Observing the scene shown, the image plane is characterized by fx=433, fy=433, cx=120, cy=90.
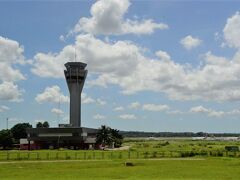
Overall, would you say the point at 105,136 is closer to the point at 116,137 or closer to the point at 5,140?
the point at 116,137

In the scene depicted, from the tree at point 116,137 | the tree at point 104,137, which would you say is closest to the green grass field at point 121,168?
the tree at point 104,137

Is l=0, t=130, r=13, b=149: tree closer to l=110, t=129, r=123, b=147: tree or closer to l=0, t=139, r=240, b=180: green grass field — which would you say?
l=110, t=129, r=123, b=147: tree

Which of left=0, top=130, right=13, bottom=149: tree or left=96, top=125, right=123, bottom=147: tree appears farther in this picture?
left=0, top=130, right=13, bottom=149: tree

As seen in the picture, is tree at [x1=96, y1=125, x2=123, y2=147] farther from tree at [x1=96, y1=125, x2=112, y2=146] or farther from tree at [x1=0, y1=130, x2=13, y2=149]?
tree at [x1=0, y1=130, x2=13, y2=149]

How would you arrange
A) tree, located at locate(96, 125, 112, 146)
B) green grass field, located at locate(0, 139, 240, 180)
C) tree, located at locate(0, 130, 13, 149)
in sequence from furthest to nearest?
tree, located at locate(0, 130, 13, 149)
tree, located at locate(96, 125, 112, 146)
green grass field, located at locate(0, 139, 240, 180)

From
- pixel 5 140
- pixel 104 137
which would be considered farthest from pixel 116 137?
pixel 5 140

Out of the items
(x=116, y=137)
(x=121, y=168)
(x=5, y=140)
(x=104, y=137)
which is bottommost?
(x=121, y=168)

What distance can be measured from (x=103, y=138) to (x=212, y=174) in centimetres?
11705

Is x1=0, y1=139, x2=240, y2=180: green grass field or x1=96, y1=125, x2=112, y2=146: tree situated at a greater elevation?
x1=96, y1=125, x2=112, y2=146: tree

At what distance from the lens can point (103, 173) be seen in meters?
52.0

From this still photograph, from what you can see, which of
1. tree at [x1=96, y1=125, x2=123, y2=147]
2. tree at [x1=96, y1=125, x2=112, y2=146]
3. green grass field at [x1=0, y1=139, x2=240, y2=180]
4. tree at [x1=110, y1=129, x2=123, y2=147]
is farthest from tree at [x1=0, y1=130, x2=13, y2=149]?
green grass field at [x1=0, y1=139, x2=240, y2=180]

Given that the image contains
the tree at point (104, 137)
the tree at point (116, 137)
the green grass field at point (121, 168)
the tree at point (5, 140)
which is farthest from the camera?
the tree at point (116, 137)

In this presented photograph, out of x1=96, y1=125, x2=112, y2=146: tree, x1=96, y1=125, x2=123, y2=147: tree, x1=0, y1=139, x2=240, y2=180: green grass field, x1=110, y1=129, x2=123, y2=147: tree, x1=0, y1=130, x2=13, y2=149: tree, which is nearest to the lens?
x1=0, y1=139, x2=240, y2=180: green grass field

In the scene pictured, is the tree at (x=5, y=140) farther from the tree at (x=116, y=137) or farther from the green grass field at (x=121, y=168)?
the green grass field at (x=121, y=168)
